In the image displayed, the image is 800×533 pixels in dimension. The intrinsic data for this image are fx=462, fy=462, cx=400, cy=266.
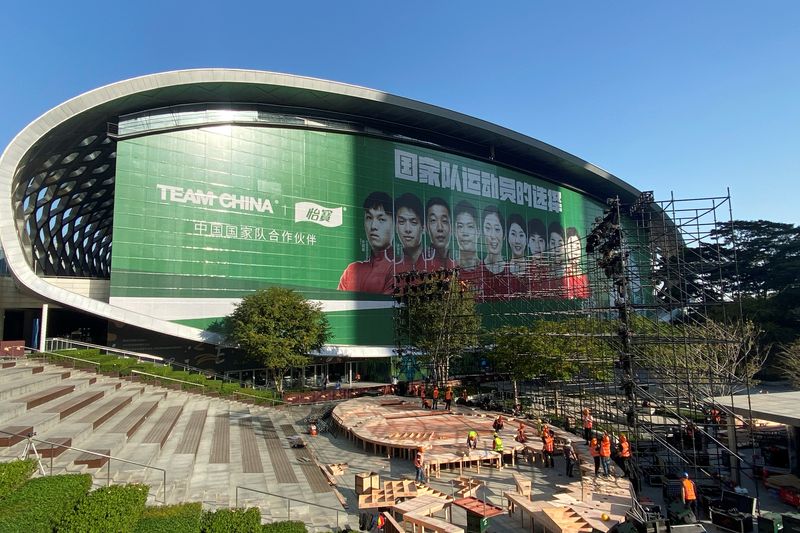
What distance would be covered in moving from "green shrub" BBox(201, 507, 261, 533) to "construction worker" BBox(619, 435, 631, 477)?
462 inches

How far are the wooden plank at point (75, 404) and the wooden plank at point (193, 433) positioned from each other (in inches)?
130

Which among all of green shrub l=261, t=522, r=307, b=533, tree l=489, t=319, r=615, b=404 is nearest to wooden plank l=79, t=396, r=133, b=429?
green shrub l=261, t=522, r=307, b=533

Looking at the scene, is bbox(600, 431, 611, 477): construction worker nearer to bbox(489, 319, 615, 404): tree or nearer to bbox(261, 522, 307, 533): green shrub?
bbox(261, 522, 307, 533): green shrub

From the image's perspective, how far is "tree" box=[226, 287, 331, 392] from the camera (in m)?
31.6

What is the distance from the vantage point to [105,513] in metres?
6.34

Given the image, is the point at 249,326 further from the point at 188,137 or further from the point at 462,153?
the point at 462,153

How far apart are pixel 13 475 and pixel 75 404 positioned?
29.9 ft

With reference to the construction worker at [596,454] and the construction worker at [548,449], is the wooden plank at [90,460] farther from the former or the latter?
the construction worker at [596,454]

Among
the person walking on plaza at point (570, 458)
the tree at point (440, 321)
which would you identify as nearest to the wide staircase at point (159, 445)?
the person walking on plaza at point (570, 458)

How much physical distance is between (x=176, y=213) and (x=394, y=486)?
101 ft

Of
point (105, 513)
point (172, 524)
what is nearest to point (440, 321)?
point (172, 524)

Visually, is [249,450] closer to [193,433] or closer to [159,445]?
[193,433]

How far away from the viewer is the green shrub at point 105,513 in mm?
6051

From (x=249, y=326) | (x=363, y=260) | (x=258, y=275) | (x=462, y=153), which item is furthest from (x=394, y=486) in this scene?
(x=462, y=153)
